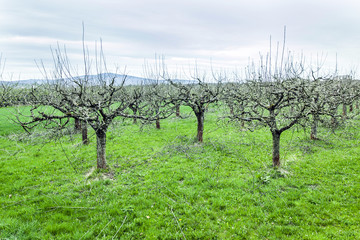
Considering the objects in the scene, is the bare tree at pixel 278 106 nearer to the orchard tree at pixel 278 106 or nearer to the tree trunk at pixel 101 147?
the orchard tree at pixel 278 106

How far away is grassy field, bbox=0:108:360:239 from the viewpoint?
19.5 feet

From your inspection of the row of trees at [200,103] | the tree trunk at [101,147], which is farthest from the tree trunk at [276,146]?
the tree trunk at [101,147]

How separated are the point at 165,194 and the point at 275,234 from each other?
399cm

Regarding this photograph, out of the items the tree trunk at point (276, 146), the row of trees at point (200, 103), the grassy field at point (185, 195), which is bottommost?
the grassy field at point (185, 195)

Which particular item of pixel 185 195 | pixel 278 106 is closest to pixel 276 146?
pixel 278 106

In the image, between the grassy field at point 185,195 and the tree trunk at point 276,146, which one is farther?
the tree trunk at point 276,146

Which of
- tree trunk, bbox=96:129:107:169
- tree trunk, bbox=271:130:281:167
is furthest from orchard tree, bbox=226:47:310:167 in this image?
tree trunk, bbox=96:129:107:169

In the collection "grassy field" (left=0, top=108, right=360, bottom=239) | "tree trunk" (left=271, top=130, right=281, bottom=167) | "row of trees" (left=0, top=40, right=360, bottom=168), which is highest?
"row of trees" (left=0, top=40, right=360, bottom=168)

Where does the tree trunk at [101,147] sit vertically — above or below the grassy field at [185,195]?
above

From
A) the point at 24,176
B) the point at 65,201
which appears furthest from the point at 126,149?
the point at 65,201

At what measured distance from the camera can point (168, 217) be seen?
21.5 ft

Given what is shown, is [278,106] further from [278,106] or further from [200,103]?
[200,103]

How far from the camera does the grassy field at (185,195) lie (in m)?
5.96

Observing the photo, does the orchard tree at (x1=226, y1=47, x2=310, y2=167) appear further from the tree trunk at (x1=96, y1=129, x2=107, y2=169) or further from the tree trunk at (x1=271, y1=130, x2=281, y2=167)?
the tree trunk at (x1=96, y1=129, x2=107, y2=169)
